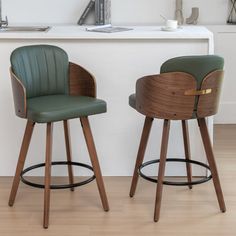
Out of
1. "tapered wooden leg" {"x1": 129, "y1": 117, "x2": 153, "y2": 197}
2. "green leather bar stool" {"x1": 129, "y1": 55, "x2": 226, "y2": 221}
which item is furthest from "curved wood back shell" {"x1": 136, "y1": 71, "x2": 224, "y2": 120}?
"tapered wooden leg" {"x1": 129, "y1": 117, "x2": 153, "y2": 197}

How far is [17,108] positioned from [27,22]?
1.99 m

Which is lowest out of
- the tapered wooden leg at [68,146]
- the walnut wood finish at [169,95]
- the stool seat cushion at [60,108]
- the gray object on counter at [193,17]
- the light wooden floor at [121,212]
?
the light wooden floor at [121,212]

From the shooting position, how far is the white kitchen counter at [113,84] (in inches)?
138

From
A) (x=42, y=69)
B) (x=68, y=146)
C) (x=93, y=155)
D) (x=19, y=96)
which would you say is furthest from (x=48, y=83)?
(x=93, y=155)

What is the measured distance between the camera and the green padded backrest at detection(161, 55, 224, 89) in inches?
112

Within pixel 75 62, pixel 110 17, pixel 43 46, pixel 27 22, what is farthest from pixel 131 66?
pixel 27 22

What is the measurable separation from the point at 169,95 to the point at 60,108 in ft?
1.94

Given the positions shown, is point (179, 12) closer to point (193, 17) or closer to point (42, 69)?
point (193, 17)

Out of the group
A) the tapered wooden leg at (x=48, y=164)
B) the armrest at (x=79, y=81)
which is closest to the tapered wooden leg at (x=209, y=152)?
the armrest at (x=79, y=81)

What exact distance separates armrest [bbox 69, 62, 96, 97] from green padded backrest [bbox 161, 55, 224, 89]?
1.95ft

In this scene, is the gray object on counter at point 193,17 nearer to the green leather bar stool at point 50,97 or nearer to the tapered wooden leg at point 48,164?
the green leather bar stool at point 50,97

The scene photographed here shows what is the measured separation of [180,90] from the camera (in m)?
2.86

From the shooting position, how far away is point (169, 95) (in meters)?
2.86

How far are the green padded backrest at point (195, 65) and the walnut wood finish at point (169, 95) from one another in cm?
3
